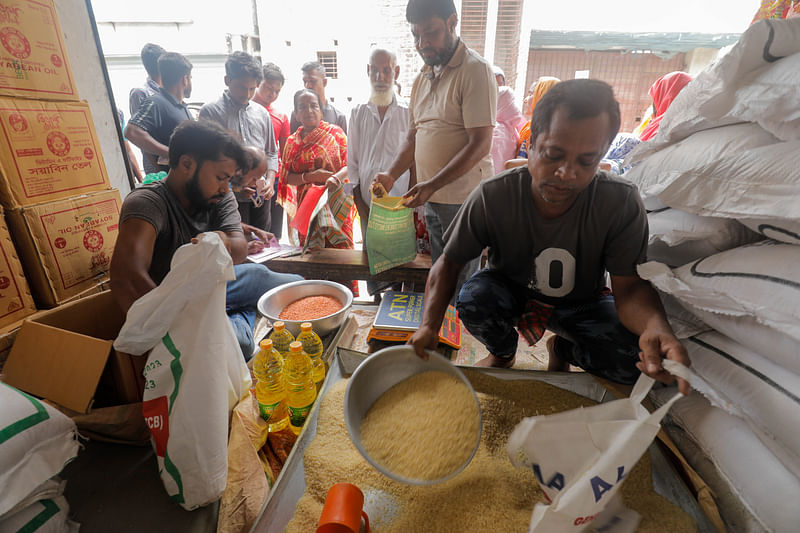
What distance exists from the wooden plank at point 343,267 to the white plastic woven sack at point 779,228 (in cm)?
137

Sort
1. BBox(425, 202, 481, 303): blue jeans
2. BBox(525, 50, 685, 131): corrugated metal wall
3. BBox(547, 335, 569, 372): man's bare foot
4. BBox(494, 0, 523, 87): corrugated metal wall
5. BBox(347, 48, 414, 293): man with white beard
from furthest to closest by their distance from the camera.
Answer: BBox(525, 50, 685, 131): corrugated metal wall, BBox(494, 0, 523, 87): corrugated metal wall, BBox(347, 48, 414, 293): man with white beard, BBox(425, 202, 481, 303): blue jeans, BBox(547, 335, 569, 372): man's bare foot

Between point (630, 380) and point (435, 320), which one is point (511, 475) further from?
point (630, 380)

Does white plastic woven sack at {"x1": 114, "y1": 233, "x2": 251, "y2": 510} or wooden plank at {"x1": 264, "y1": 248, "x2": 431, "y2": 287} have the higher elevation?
white plastic woven sack at {"x1": 114, "y1": 233, "x2": 251, "y2": 510}

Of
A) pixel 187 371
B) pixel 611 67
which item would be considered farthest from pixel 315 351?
pixel 611 67

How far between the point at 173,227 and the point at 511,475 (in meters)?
1.37

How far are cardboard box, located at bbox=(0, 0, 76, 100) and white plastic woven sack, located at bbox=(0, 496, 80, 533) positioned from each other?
1455mm

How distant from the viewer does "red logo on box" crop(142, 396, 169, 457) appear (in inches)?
35.8

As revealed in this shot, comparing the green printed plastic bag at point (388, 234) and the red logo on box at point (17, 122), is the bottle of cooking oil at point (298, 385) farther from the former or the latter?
the red logo on box at point (17, 122)

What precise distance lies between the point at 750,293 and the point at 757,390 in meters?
0.21

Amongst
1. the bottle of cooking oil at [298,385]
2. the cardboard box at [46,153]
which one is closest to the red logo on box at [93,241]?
the cardboard box at [46,153]

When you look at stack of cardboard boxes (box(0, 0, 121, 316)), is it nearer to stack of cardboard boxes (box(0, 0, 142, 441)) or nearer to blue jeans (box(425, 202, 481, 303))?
stack of cardboard boxes (box(0, 0, 142, 441))

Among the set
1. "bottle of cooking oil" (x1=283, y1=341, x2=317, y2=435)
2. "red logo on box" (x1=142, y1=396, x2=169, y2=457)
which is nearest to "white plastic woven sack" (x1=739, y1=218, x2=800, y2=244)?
"bottle of cooking oil" (x1=283, y1=341, x2=317, y2=435)

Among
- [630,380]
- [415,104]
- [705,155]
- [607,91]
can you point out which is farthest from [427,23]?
[630,380]

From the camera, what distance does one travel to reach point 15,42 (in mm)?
1398
